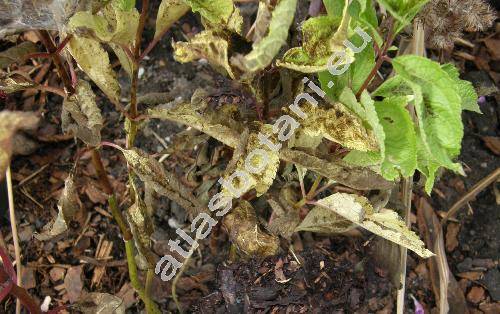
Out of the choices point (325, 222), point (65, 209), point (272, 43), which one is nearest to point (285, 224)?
point (325, 222)

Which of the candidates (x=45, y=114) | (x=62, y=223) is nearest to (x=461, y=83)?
(x=62, y=223)

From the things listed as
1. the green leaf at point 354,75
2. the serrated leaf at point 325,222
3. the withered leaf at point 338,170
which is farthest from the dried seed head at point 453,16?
the serrated leaf at point 325,222

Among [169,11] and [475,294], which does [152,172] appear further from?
[475,294]

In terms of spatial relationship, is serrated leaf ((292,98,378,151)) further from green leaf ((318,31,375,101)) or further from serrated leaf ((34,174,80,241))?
serrated leaf ((34,174,80,241))

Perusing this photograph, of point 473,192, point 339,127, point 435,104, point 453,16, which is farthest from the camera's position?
point 473,192

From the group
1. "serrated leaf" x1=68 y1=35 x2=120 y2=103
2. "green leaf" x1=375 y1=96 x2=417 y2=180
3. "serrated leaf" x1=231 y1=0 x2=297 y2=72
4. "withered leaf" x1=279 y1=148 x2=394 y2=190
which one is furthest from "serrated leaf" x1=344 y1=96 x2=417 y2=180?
"serrated leaf" x1=68 y1=35 x2=120 y2=103

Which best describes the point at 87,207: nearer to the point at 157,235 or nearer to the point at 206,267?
the point at 157,235

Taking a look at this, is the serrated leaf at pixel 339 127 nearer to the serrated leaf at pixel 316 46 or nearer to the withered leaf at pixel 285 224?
the serrated leaf at pixel 316 46
